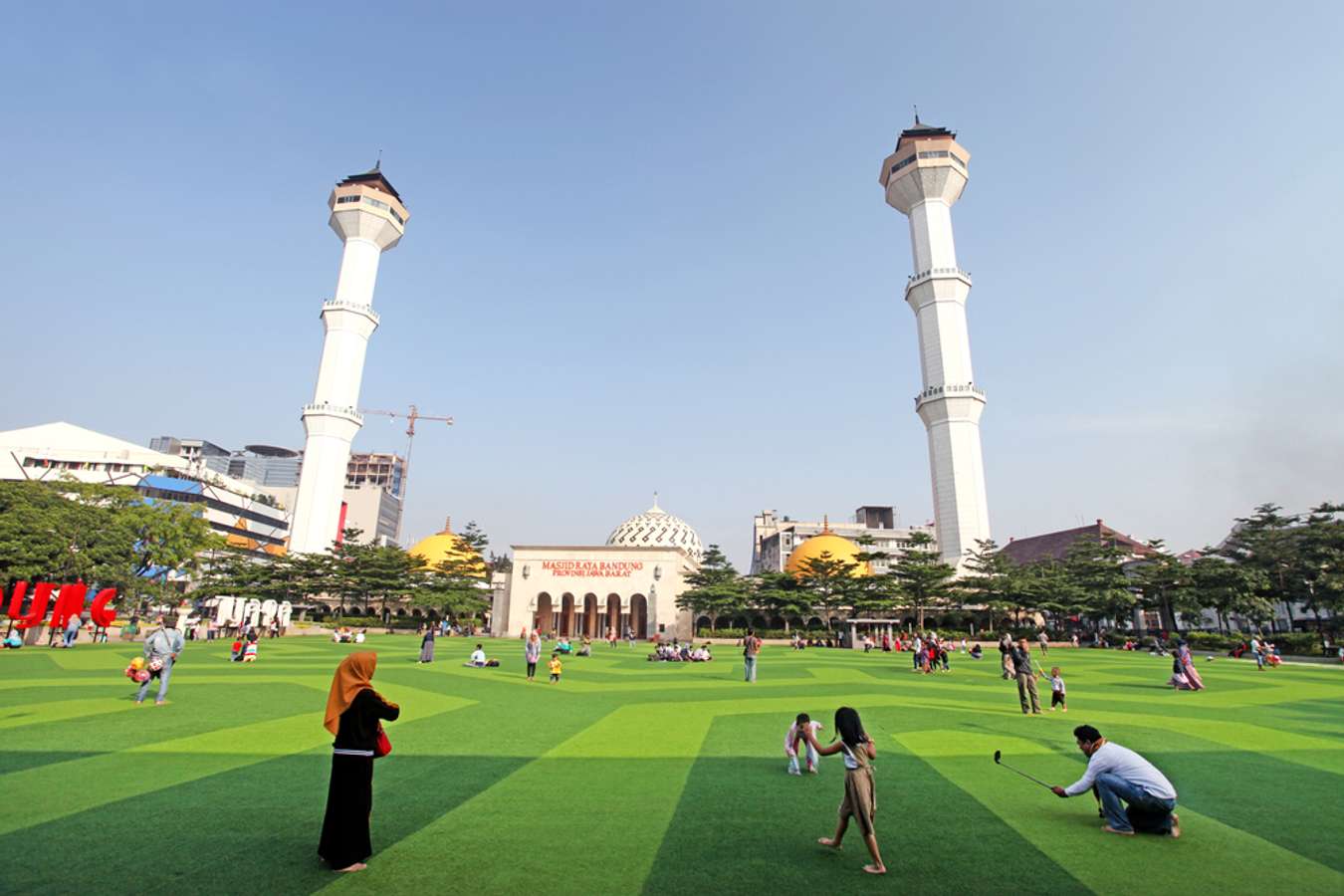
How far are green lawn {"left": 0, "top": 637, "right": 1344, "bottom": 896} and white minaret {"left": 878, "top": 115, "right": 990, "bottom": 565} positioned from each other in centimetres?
3802

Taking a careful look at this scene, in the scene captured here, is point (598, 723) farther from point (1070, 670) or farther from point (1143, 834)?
point (1070, 670)

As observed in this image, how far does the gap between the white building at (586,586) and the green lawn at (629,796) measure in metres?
35.1

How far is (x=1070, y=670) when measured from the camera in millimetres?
23203

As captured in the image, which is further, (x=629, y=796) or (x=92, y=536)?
(x=92, y=536)

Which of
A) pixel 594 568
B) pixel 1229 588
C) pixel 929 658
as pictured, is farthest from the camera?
pixel 594 568

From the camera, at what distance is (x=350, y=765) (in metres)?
5.28

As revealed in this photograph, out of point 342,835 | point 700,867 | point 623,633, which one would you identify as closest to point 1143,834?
point 700,867

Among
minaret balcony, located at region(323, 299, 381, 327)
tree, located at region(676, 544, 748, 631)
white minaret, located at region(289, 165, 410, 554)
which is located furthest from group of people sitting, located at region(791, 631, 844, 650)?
minaret balcony, located at region(323, 299, 381, 327)

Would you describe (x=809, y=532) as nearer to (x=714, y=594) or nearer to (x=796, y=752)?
(x=714, y=594)

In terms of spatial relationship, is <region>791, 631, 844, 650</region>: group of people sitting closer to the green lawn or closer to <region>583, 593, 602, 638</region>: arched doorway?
<region>583, 593, 602, 638</region>: arched doorway

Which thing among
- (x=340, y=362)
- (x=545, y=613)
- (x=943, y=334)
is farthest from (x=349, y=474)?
(x=943, y=334)

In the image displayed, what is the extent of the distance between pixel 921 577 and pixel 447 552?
34.8 m

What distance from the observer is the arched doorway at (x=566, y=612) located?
50.3 m

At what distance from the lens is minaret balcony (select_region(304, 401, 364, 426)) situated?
186 ft
